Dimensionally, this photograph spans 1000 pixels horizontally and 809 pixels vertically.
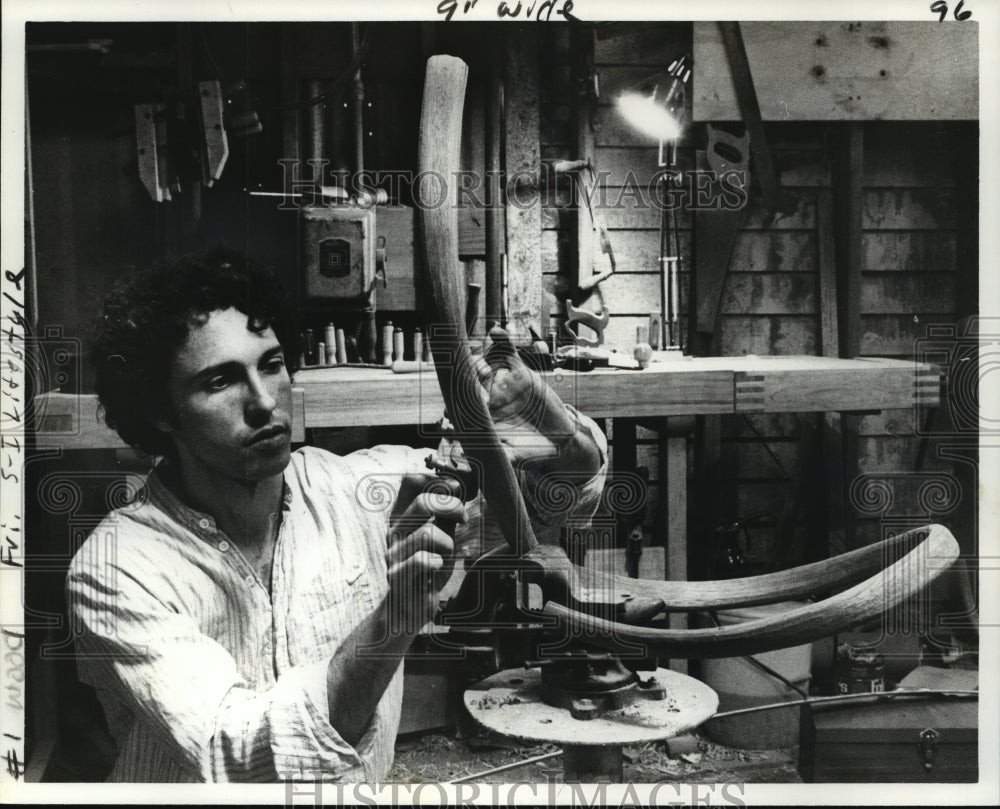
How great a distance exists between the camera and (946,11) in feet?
8.44

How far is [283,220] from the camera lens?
244 cm

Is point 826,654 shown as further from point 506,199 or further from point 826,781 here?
point 506,199

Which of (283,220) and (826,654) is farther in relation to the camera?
(826,654)

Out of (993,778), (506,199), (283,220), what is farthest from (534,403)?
(993,778)

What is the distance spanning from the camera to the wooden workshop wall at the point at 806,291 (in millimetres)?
2551

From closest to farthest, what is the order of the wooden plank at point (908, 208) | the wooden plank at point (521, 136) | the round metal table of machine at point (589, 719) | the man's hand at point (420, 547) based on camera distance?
the round metal table of machine at point (589, 719), the man's hand at point (420, 547), the wooden plank at point (521, 136), the wooden plank at point (908, 208)

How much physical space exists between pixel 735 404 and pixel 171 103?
1517 mm

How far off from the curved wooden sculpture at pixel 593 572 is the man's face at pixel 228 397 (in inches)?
15.2

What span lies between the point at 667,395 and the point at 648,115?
2.19 feet

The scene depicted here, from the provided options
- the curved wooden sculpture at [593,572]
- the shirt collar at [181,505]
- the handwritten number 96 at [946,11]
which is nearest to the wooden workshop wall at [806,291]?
the curved wooden sculpture at [593,572]

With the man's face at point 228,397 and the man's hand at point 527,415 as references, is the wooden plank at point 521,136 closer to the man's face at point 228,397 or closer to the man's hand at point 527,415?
the man's hand at point 527,415

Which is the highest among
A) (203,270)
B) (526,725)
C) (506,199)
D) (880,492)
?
(506,199)

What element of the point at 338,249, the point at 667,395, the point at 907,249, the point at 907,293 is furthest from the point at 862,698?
the point at 338,249

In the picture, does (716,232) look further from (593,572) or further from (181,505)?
(181,505)
